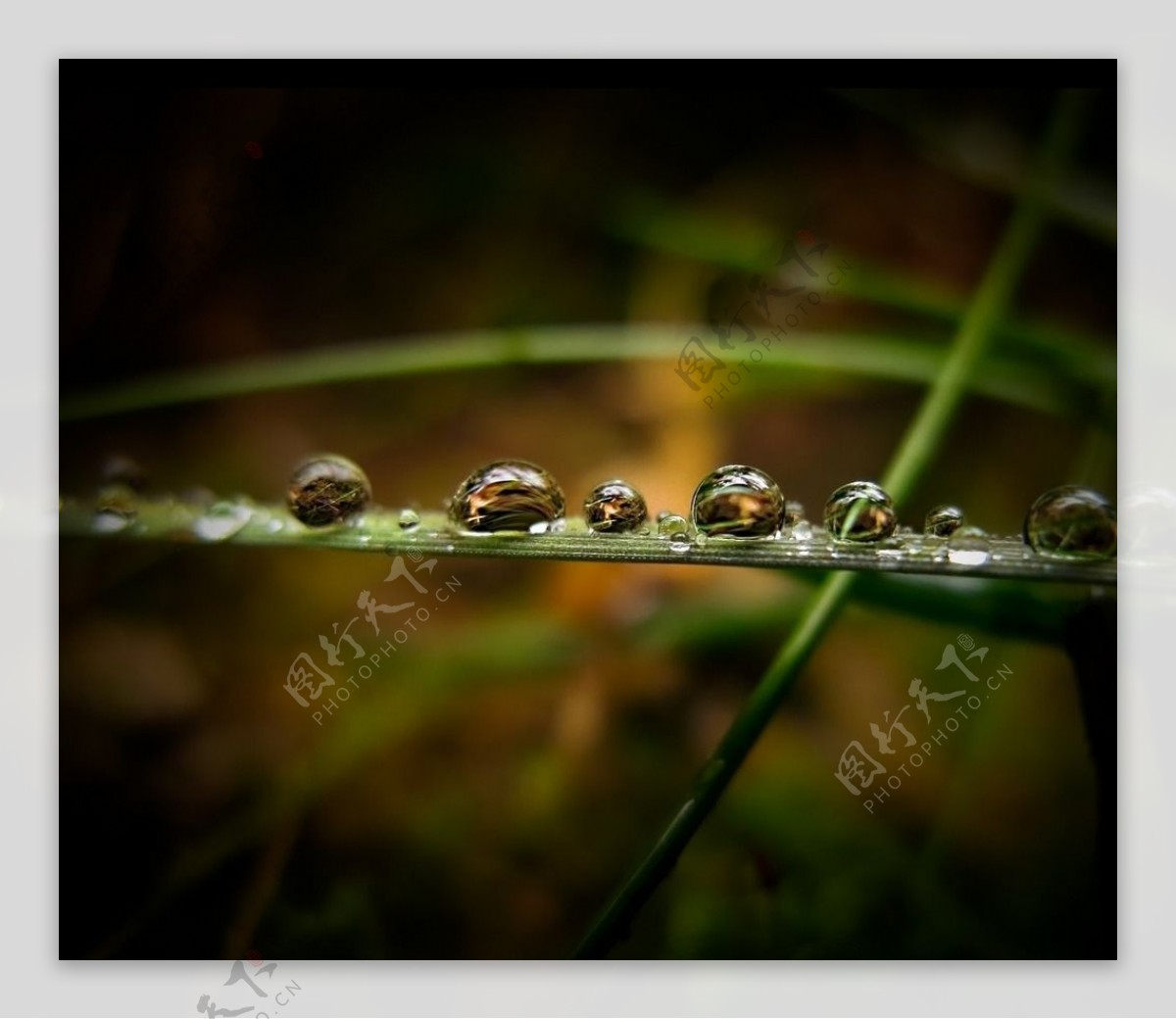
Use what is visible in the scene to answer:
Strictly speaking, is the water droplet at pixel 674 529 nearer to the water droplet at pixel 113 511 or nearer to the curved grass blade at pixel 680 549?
the curved grass blade at pixel 680 549

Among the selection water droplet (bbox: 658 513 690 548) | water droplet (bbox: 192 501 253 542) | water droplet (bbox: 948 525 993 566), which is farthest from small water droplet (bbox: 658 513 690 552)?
water droplet (bbox: 192 501 253 542)

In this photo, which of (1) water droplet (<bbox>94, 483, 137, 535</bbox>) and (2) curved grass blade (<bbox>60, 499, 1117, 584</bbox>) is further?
(1) water droplet (<bbox>94, 483, 137, 535</bbox>)

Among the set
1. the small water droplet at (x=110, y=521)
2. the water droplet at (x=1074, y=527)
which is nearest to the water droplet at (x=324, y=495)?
the small water droplet at (x=110, y=521)

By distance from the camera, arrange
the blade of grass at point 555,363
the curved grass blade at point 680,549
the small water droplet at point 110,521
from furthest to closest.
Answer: the blade of grass at point 555,363, the small water droplet at point 110,521, the curved grass blade at point 680,549

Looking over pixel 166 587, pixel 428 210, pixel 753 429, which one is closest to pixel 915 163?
pixel 753 429

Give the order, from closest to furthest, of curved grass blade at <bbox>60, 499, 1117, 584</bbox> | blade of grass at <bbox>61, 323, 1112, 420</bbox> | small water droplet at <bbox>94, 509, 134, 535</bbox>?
curved grass blade at <bbox>60, 499, 1117, 584</bbox>, small water droplet at <bbox>94, 509, 134, 535</bbox>, blade of grass at <bbox>61, 323, 1112, 420</bbox>

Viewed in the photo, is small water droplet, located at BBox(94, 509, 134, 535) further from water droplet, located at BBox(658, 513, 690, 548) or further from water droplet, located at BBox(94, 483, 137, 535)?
water droplet, located at BBox(658, 513, 690, 548)

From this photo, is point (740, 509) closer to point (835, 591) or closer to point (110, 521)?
point (835, 591)
